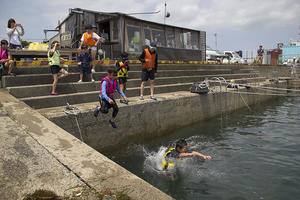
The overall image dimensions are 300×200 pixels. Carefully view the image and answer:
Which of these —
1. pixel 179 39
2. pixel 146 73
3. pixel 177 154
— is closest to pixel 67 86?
pixel 146 73

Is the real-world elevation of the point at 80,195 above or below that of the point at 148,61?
below

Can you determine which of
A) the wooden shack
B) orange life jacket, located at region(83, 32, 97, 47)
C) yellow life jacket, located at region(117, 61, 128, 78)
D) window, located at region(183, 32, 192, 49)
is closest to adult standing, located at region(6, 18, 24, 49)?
orange life jacket, located at region(83, 32, 97, 47)

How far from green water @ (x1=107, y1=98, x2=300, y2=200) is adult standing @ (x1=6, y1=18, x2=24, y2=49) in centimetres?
601

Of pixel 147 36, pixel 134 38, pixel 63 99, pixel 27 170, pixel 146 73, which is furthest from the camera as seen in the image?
pixel 147 36

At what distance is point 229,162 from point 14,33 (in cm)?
901

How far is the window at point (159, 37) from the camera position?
1596 cm

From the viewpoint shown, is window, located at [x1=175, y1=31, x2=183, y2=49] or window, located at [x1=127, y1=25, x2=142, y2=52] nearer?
window, located at [x1=127, y1=25, x2=142, y2=52]

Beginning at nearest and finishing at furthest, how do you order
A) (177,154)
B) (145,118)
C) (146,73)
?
(177,154) → (145,118) → (146,73)

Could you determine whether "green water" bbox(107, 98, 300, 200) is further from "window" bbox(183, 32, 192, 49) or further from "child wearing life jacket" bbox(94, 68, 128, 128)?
"window" bbox(183, 32, 192, 49)

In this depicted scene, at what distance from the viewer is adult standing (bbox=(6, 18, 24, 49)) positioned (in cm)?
855

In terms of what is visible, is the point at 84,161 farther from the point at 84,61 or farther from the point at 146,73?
the point at 84,61

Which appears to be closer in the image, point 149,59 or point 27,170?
point 27,170

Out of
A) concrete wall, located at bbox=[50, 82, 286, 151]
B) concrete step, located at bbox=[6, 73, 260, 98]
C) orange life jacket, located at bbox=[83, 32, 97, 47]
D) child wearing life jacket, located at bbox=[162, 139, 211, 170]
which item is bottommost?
child wearing life jacket, located at bbox=[162, 139, 211, 170]

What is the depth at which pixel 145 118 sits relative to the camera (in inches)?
322
